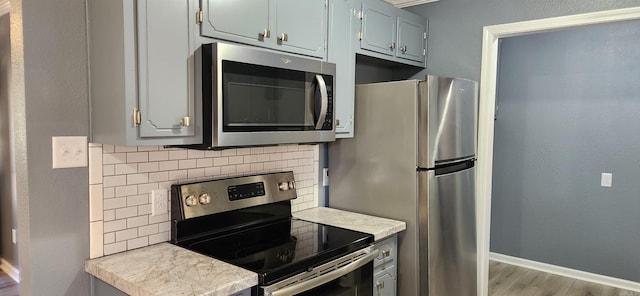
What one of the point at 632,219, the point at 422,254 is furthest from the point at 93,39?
the point at 632,219

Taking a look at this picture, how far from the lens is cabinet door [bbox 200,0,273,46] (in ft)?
5.70

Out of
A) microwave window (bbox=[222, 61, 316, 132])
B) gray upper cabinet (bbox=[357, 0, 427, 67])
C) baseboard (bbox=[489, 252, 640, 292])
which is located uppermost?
gray upper cabinet (bbox=[357, 0, 427, 67])

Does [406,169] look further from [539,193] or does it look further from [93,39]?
[539,193]

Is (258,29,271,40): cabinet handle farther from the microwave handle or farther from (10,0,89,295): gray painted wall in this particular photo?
(10,0,89,295): gray painted wall

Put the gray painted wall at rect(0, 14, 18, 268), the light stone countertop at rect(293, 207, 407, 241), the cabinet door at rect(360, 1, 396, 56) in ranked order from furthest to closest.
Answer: the gray painted wall at rect(0, 14, 18, 268), the cabinet door at rect(360, 1, 396, 56), the light stone countertop at rect(293, 207, 407, 241)

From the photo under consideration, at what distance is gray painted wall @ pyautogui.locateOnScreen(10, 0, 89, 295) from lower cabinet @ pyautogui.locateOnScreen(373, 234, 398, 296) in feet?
4.53

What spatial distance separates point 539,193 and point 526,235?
1.47ft

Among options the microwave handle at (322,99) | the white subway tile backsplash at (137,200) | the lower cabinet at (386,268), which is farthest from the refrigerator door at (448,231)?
the white subway tile backsplash at (137,200)

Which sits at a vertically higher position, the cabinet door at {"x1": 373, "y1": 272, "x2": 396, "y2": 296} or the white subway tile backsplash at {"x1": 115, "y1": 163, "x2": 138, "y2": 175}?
the white subway tile backsplash at {"x1": 115, "y1": 163, "x2": 138, "y2": 175}

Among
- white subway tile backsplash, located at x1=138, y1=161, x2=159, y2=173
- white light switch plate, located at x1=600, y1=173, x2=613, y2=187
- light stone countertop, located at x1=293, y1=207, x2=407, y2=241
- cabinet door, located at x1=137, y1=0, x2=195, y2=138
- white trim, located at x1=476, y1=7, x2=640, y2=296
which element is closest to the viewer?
cabinet door, located at x1=137, y1=0, x2=195, y2=138

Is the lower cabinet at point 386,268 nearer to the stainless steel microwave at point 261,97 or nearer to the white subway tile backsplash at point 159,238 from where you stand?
the stainless steel microwave at point 261,97

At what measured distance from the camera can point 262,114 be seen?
190 centimetres

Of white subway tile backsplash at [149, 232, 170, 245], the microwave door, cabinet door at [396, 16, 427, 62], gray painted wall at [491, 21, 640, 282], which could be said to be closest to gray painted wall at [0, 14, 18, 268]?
white subway tile backsplash at [149, 232, 170, 245]

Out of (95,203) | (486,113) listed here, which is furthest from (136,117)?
(486,113)
